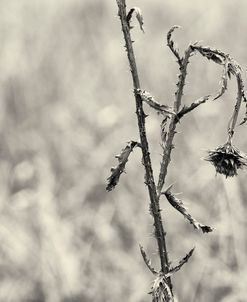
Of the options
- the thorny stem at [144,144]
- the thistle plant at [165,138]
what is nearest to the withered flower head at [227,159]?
the thistle plant at [165,138]

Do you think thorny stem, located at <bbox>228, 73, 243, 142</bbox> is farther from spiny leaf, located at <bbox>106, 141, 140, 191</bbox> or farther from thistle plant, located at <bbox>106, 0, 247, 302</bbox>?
spiny leaf, located at <bbox>106, 141, 140, 191</bbox>

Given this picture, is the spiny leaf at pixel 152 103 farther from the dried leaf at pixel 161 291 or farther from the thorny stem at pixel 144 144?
the dried leaf at pixel 161 291

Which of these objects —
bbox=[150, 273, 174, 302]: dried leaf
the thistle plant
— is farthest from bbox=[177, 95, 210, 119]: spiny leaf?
bbox=[150, 273, 174, 302]: dried leaf

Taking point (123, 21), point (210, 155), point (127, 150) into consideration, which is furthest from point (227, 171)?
point (123, 21)


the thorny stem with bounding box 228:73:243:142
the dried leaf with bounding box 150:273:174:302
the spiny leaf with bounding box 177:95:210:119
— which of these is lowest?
the dried leaf with bounding box 150:273:174:302

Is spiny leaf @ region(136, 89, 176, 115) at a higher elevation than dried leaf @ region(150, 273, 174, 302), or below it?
higher

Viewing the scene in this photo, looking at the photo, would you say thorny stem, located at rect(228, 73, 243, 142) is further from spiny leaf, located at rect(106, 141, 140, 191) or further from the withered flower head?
spiny leaf, located at rect(106, 141, 140, 191)
